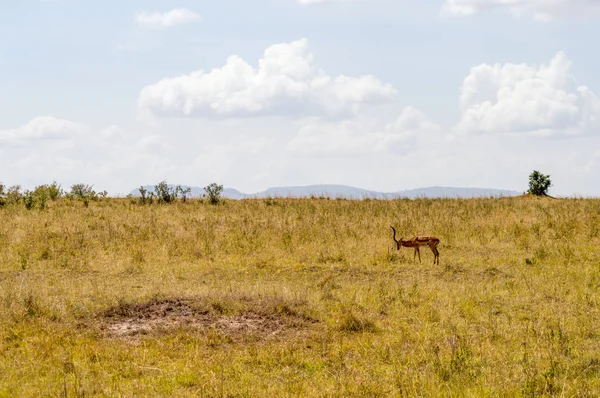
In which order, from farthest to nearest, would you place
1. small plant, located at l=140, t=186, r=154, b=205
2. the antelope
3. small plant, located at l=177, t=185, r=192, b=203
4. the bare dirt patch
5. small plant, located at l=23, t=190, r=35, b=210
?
small plant, located at l=177, t=185, r=192, b=203
small plant, located at l=140, t=186, r=154, b=205
small plant, located at l=23, t=190, r=35, b=210
the antelope
the bare dirt patch

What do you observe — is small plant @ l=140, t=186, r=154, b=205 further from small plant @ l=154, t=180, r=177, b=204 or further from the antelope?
the antelope

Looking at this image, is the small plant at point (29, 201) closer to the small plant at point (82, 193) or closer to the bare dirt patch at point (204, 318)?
the small plant at point (82, 193)

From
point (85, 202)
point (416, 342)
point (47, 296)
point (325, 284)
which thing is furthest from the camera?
point (85, 202)

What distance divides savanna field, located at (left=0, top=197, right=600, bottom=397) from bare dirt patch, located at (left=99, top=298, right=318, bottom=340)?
0.12ft

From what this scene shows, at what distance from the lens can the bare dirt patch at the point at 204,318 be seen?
10.3 m

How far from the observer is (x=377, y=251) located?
18.1 metres

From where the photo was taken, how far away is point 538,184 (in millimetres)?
42500

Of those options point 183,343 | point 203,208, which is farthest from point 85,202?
point 183,343

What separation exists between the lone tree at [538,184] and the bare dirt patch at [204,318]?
1359 inches

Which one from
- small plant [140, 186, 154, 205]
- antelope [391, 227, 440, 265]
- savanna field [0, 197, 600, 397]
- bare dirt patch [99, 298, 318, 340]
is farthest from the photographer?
small plant [140, 186, 154, 205]

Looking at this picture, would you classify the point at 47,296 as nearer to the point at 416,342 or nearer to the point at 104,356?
the point at 104,356

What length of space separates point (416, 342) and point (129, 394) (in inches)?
173

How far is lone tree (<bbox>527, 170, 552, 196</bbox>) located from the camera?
42.1 meters

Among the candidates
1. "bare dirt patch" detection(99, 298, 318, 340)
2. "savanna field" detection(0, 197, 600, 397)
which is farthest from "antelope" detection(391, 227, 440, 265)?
"bare dirt patch" detection(99, 298, 318, 340)
